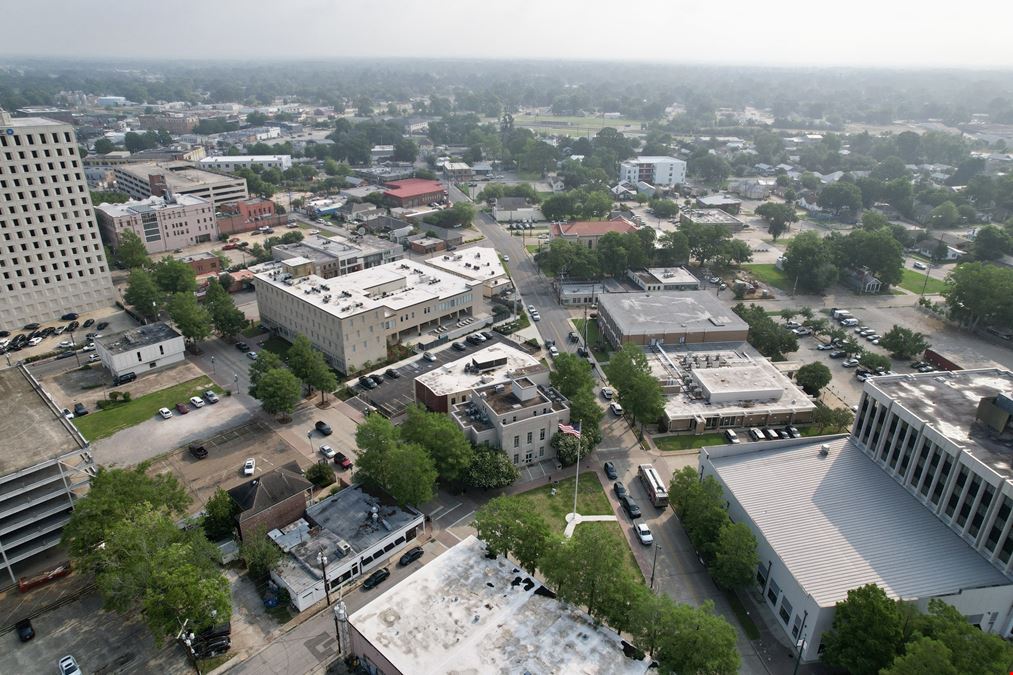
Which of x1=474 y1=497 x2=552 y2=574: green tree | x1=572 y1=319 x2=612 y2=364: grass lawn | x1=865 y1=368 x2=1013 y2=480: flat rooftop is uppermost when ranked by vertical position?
x1=865 y1=368 x2=1013 y2=480: flat rooftop

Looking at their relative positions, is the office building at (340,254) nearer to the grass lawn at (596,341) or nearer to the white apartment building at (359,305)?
the white apartment building at (359,305)

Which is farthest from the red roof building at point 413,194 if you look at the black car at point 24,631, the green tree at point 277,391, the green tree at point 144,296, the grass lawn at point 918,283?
the black car at point 24,631

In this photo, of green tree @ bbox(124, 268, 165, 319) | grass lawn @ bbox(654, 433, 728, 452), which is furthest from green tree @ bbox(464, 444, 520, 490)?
green tree @ bbox(124, 268, 165, 319)

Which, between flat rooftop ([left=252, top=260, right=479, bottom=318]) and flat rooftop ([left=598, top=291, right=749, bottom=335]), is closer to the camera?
flat rooftop ([left=252, top=260, right=479, bottom=318])

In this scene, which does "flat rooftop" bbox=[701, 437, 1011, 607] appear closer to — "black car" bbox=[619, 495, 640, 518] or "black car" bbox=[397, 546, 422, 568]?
"black car" bbox=[619, 495, 640, 518]

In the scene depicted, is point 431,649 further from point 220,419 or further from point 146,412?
point 146,412

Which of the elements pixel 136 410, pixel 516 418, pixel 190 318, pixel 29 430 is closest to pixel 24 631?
pixel 29 430

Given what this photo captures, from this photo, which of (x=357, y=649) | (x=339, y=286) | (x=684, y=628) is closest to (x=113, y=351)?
(x=339, y=286)
